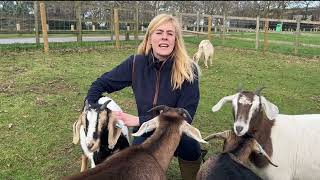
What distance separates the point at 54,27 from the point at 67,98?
10.1 m

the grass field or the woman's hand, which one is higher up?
the woman's hand

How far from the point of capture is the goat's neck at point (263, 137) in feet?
13.0

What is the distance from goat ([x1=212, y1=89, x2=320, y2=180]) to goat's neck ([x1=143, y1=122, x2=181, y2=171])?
28.8 inches

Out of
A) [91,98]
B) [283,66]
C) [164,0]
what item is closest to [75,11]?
[283,66]

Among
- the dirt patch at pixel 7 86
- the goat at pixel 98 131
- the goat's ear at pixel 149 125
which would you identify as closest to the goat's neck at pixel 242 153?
the goat's ear at pixel 149 125

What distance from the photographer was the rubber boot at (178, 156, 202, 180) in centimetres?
418

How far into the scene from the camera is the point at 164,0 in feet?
110

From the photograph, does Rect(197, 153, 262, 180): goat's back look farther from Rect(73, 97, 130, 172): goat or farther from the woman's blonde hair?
Rect(73, 97, 130, 172): goat

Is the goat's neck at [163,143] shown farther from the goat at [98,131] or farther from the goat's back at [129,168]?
the goat at [98,131]

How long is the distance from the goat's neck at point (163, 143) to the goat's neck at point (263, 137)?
91 cm

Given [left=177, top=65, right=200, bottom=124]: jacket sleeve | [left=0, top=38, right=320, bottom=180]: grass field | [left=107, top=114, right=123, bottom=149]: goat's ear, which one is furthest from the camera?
[left=0, top=38, right=320, bottom=180]: grass field

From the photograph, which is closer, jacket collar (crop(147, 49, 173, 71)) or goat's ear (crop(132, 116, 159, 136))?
goat's ear (crop(132, 116, 159, 136))

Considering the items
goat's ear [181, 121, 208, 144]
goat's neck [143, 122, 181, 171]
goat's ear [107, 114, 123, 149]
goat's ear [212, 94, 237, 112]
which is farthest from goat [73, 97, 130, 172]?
goat's ear [212, 94, 237, 112]

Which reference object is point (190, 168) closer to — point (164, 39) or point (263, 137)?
point (263, 137)
